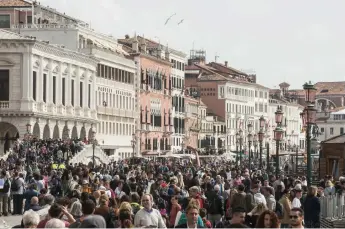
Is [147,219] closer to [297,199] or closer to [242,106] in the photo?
[297,199]

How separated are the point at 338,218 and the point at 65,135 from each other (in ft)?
198

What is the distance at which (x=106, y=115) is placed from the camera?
10394cm

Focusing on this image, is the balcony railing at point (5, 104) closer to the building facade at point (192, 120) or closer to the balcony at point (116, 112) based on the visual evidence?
the balcony at point (116, 112)

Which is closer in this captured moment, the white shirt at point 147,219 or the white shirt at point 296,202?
the white shirt at point 147,219

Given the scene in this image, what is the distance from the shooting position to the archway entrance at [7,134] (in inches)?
3292

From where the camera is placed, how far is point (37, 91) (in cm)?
8538

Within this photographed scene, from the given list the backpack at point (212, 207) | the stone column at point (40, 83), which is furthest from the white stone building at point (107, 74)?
the backpack at point (212, 207)

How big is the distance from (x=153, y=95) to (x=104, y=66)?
18628 mm

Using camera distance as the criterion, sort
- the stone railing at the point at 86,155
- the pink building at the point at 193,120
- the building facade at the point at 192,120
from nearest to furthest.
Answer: the stone railing at the point at 86,155
the building facade at the point at 192,120
the pink building at the point at 193,120

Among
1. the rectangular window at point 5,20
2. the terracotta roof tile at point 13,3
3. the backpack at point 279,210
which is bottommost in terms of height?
the backpack at point 279,210

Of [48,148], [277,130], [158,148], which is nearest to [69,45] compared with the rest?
[158,148]

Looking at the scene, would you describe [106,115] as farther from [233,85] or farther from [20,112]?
[233,85]

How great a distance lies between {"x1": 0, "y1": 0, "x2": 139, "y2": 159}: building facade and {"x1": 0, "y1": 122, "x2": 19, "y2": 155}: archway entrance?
1374 cm

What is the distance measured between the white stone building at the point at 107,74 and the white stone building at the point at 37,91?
263 inches
